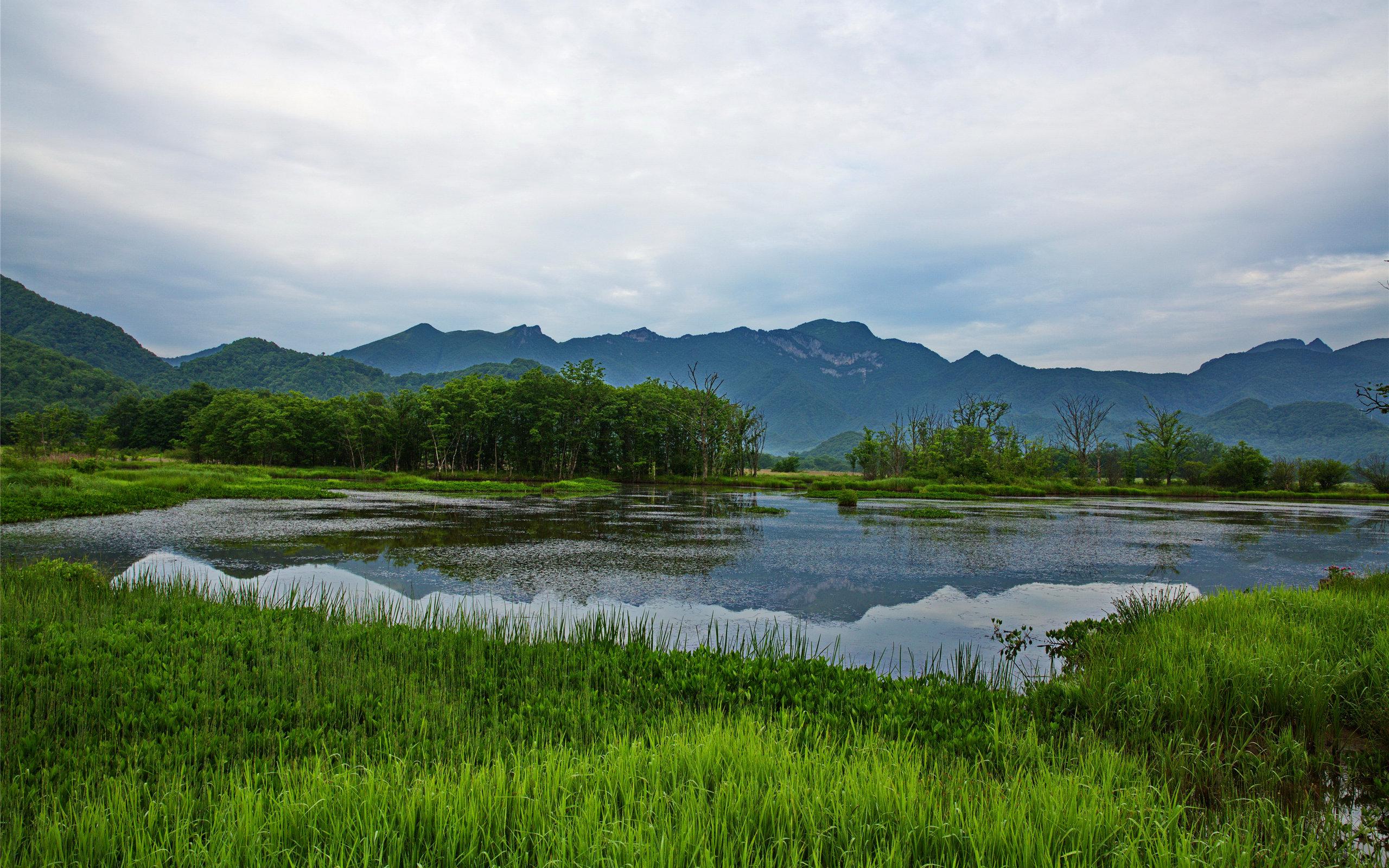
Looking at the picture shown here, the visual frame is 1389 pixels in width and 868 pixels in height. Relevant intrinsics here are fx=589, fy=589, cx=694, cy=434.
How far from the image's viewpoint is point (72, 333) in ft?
556

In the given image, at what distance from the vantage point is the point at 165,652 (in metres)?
5.82

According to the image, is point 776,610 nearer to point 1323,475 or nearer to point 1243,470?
point 1243,470

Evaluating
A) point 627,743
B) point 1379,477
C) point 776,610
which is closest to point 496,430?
point 776,610

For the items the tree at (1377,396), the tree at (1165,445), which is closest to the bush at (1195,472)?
the tree at (1165,445)

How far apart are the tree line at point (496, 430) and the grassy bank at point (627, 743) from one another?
51612 mm

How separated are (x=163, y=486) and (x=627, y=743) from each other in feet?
122

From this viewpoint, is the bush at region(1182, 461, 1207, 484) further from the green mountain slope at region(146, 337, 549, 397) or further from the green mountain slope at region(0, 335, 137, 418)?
the green mountain slope at region(0, 335, 137, 418)

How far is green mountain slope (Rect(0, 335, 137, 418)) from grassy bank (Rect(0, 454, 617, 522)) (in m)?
63.2

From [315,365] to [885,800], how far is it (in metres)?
218

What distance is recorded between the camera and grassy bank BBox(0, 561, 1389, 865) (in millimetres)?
2676

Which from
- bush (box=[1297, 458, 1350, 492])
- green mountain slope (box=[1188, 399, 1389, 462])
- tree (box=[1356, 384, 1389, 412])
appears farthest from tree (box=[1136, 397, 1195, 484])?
green mountain slope (box=[1188, 399, 1389, 462])

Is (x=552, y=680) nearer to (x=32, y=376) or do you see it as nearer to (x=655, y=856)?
(x=655, y=856)

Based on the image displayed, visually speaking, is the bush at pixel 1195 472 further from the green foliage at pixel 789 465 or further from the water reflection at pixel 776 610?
the water reflection at pixel 776 610

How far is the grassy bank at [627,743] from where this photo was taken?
105 inches
